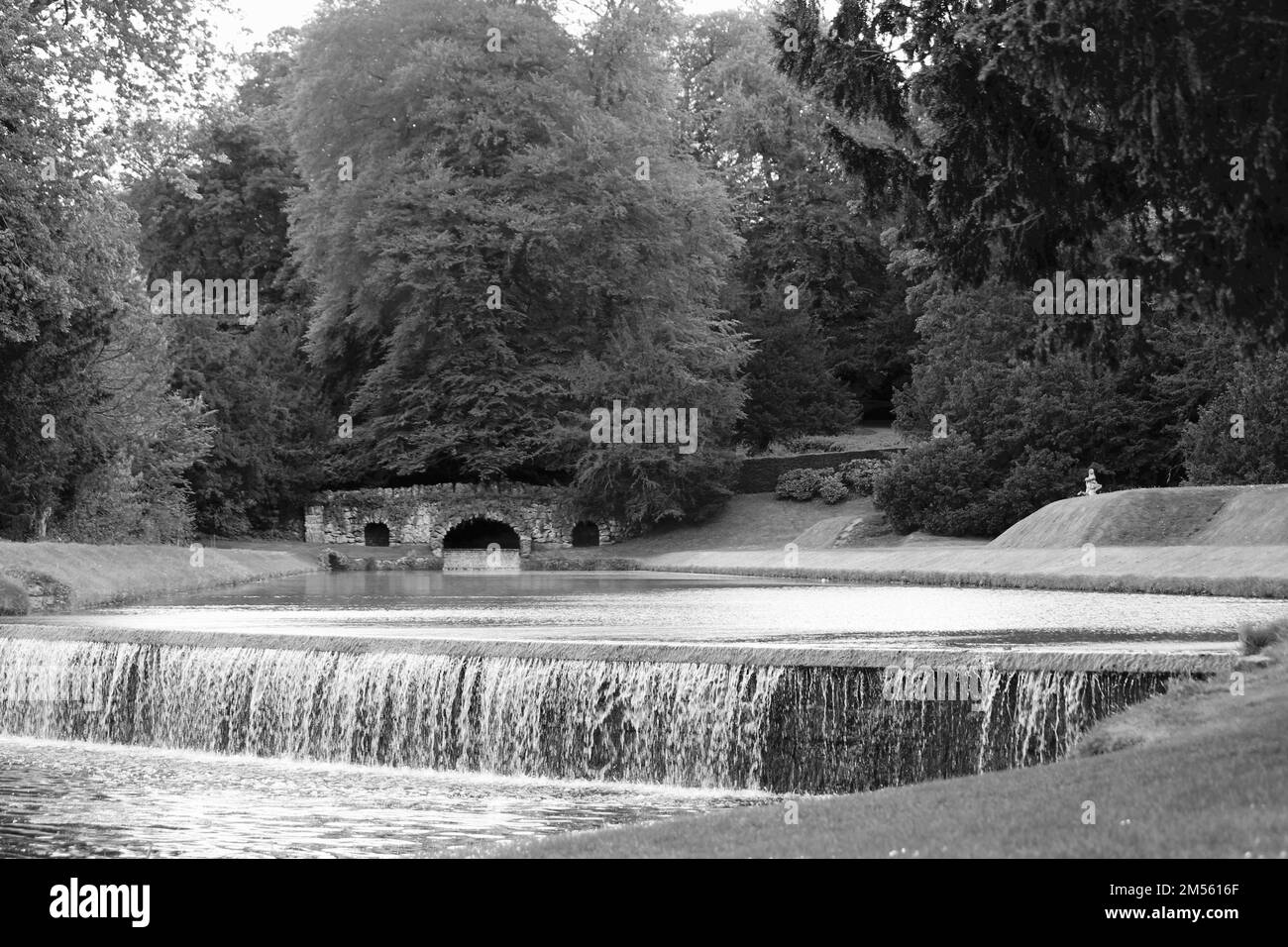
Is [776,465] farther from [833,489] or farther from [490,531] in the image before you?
[490,531]

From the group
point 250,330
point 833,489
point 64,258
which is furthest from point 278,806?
point 250,330

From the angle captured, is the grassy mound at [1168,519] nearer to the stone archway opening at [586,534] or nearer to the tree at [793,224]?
the stone archway opening at [586,534]

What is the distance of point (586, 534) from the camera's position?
188 ft

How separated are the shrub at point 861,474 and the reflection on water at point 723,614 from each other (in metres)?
18.8

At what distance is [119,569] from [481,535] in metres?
28.7

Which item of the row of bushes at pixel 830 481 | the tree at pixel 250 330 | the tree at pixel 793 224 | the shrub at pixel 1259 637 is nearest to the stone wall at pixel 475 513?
the tree at pixel 250 330

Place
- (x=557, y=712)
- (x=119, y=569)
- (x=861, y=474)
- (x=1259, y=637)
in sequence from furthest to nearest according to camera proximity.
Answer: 1. (x=861, y=474)
2. (x=119, y=569)
3. (x=557, y=712)
4. (x=1259, y=637)

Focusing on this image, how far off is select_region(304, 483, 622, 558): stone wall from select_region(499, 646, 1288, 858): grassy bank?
46229 millimetres

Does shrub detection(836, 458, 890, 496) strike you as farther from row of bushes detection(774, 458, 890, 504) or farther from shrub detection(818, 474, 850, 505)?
shrub detection(818, 474, 850, 505)

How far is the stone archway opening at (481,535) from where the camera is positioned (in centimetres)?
5894

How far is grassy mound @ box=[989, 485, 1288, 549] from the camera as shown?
3253 cm

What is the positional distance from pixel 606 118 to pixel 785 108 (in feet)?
48.1

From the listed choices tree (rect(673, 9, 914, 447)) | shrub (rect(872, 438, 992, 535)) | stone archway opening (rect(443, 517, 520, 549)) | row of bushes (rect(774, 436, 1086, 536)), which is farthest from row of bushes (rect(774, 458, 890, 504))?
stone archway opening (rect(443, 517, 520, 549))

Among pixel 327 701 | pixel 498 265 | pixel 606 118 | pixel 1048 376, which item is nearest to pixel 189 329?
pixel 498 265
